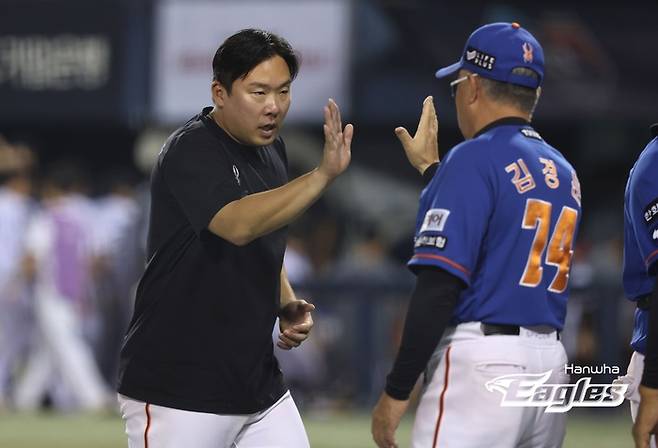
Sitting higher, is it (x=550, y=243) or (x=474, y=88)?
(x=474, y=88)

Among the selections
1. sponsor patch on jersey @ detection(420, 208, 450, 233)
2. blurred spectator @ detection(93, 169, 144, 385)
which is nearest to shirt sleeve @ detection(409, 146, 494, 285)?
sponsor patch on jersey @ detection(420, 208, 450, 233)

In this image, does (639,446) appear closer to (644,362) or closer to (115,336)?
(644,362)

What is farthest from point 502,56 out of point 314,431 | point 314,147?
point 314,147

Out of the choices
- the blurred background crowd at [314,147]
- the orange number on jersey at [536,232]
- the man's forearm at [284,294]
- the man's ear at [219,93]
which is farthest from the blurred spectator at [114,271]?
the orange number on jersey at [536,232]

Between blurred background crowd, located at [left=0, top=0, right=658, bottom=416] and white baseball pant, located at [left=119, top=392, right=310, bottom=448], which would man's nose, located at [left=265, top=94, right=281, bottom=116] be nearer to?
white baseball pant, located at [left=119, top=392, right=310, bottom=448]

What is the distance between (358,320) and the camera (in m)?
13.9

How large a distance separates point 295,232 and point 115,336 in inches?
87.2

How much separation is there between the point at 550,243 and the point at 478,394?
1.82 ft

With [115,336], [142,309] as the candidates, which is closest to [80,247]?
[115,336]

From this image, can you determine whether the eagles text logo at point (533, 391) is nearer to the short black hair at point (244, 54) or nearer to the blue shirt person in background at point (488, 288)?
the blue shirt person in background at point (488, 288)

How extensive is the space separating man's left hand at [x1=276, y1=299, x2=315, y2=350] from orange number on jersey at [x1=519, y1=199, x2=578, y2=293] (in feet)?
3.26

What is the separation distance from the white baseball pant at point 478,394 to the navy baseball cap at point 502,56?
2.80 feet

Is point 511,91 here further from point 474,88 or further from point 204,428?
point 204,428

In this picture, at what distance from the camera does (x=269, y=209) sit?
4.75 meters
